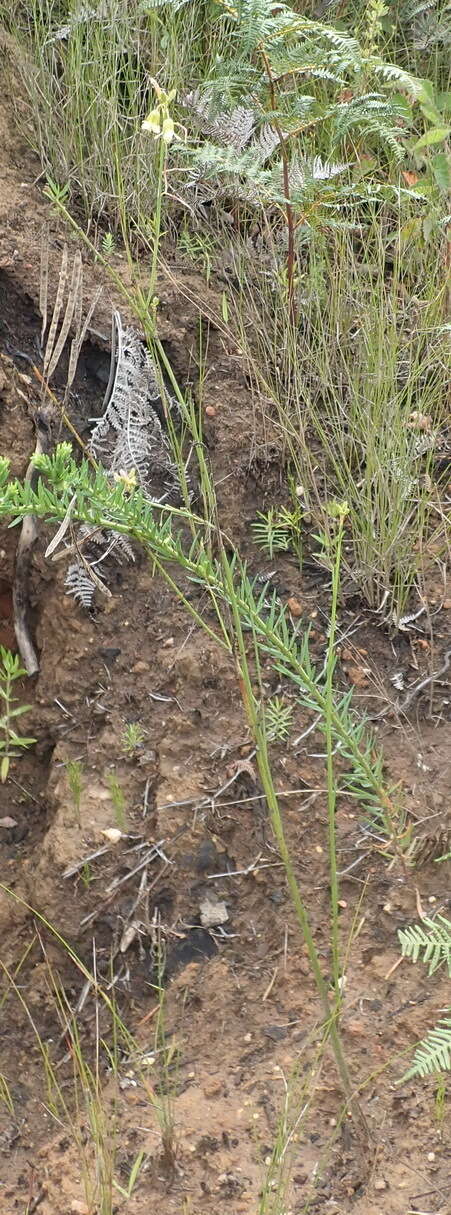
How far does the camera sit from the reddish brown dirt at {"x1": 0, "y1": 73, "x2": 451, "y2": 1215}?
180cm

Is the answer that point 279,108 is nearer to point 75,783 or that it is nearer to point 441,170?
point 441,170

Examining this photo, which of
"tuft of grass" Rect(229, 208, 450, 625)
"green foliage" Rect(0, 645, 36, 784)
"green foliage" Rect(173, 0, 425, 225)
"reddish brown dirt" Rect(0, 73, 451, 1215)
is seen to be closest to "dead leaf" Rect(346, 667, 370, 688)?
"reddish brown dirt" Rect(0, 73, 451, 1215)

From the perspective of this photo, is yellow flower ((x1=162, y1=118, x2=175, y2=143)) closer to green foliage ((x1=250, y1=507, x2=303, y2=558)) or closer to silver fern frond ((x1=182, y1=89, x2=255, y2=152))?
silver fern frond ((x1=182, y1=89, x2=255, y2=152))

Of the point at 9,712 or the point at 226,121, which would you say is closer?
the point at 9,712

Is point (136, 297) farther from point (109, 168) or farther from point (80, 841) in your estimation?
point (80, 841)

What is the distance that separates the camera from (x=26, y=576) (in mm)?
2398

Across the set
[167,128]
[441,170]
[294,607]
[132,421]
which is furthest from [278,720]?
[441,170]

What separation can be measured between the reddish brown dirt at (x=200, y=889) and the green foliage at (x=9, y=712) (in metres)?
0.05

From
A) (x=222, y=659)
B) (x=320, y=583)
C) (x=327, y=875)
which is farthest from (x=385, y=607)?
(x=327, y=875)

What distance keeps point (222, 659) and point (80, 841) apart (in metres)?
0.49

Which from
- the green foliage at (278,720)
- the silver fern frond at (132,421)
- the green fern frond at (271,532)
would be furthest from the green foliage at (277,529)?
the green foliage at (278,720)

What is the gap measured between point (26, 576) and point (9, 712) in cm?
32

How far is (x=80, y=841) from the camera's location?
216 cm

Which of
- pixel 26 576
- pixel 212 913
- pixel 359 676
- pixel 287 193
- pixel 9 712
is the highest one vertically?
pixel 287 193
